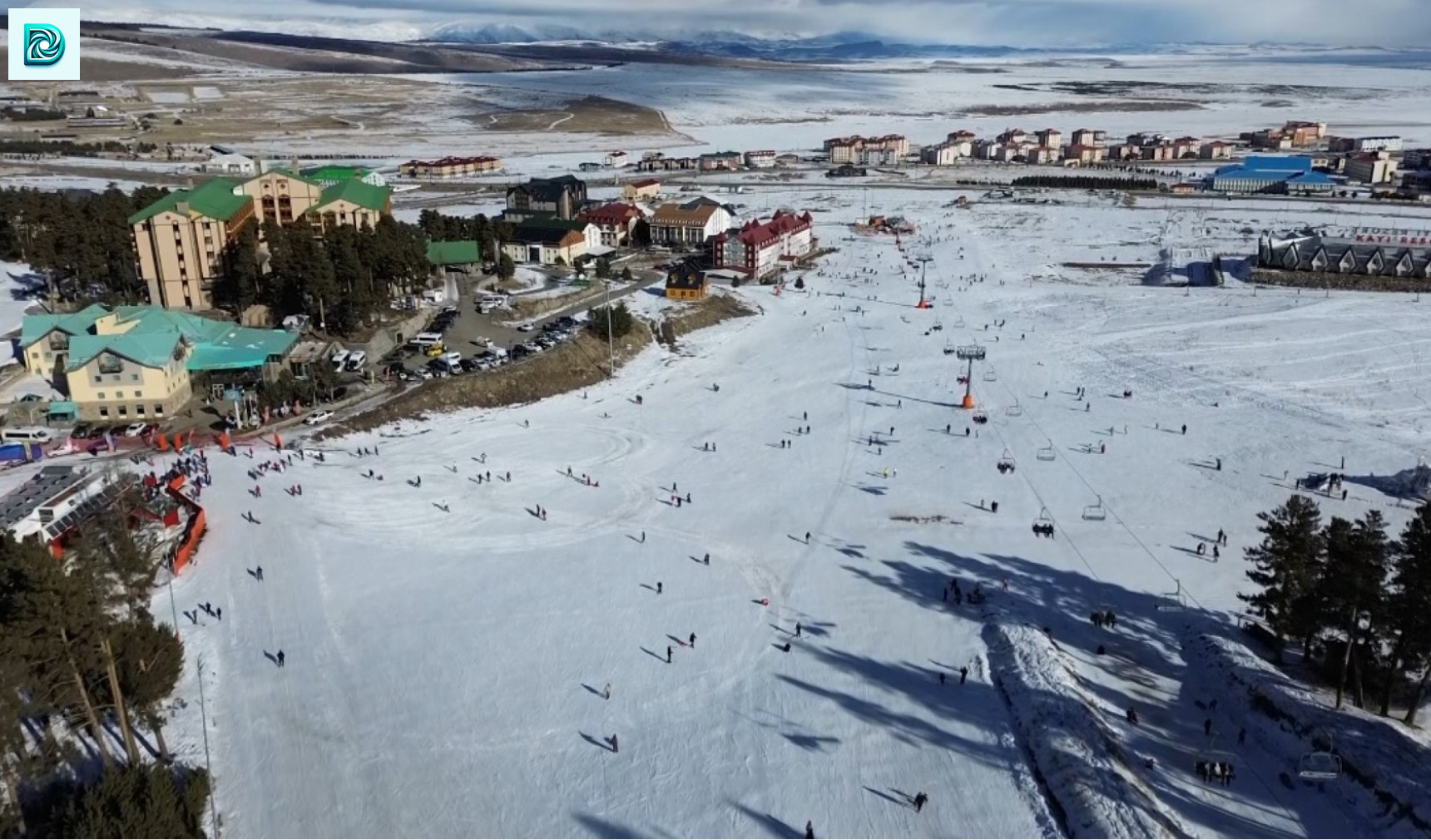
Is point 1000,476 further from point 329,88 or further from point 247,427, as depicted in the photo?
point 329,88

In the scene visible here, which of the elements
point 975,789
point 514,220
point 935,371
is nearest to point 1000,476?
point 935,371

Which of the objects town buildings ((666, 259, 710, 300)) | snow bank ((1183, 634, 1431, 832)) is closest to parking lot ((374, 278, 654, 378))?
town buildings ((666, 259, 710, 300))

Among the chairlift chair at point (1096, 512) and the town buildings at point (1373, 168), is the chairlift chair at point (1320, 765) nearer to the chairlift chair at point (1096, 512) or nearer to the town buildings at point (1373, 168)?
the chairlift chair at point (1096, 512)

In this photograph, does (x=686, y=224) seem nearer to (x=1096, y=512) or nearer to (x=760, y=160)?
(x=1096, y=512)

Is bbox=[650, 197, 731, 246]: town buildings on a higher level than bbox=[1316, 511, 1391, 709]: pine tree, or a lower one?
higher

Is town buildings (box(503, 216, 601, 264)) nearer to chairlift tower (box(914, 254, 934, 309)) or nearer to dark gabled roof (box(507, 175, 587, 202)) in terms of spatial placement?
dark gabled roof (box(507, 175, 587, 202))

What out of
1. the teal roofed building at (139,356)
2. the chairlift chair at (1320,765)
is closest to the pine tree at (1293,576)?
the chairlift chair at (1320,765)

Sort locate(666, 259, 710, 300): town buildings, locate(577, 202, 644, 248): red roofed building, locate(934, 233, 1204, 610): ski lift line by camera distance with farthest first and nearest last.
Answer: locate(577, 202, 644, 248): red roofed building < locate(666, 259, 710, 300): town buildings < locate(934, 233, 1204, 610): ski lift line
